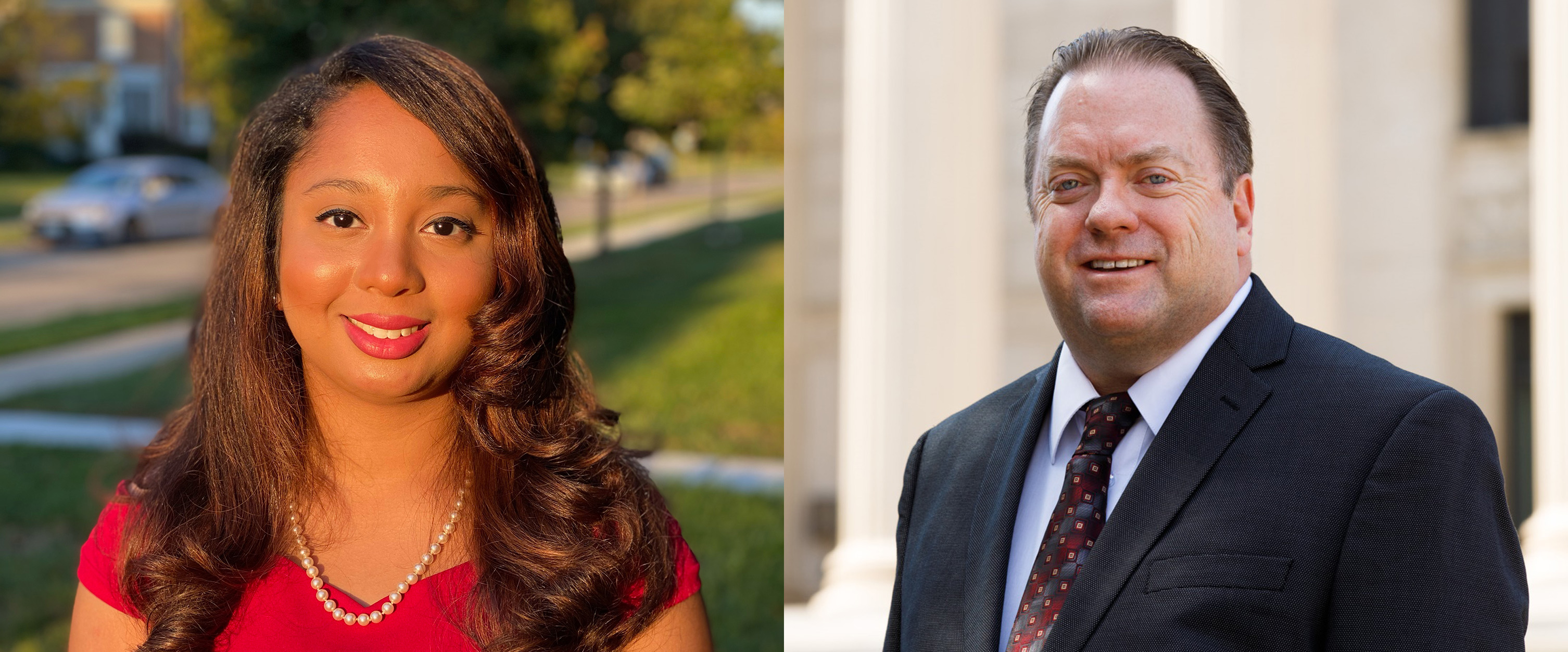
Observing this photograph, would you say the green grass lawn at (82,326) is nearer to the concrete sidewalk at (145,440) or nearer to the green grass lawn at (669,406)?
the green grass lawn at (669,406)

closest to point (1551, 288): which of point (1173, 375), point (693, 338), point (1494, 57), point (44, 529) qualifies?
point (1494, 57)

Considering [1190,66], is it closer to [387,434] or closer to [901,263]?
[387,434]

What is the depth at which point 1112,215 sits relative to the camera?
2035mm

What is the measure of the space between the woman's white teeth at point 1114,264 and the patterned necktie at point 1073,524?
227 millimetres

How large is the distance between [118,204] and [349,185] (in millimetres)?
16514

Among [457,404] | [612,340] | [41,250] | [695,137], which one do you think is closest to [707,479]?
[612,340]

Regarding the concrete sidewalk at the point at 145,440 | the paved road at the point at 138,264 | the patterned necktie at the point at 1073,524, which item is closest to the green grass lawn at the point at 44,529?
the concrete sidewalk at the point at 145,440

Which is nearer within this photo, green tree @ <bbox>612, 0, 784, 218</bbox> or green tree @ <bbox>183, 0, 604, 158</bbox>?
green tree @ <bbox>612, 0, 784, 218</bbox>

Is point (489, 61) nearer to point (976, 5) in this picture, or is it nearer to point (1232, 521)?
point (976, 5)

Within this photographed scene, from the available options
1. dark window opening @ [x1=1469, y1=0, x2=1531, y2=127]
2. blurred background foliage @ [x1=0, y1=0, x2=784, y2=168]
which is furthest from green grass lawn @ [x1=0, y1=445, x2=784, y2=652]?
dark window opening @ [x1=1469, y1=0, x2=1531, y2=127]

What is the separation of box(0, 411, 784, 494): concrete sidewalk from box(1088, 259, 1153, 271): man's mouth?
816cm

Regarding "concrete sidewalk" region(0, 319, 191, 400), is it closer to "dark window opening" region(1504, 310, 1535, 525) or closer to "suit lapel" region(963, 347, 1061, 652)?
"dark window opening" region(1504, 310, 1535, 525)

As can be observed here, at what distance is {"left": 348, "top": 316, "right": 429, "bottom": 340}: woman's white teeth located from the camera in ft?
6.97

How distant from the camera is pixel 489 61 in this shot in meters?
14.3
